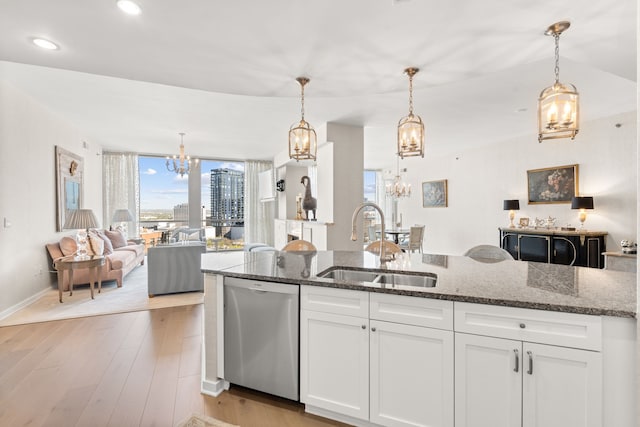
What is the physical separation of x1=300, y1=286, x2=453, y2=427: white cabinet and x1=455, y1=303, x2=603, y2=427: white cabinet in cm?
9

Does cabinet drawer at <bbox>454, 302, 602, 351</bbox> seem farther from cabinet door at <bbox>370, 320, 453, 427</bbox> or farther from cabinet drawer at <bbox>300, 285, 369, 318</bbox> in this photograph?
cabinet drawer at <bbox>300, 285, 369, 318</bbox>

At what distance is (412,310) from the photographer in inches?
64.7

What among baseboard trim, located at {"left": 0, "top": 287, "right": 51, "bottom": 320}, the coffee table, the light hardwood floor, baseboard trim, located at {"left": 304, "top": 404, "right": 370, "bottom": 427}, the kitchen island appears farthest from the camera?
the coffee table

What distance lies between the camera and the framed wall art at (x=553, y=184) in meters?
5.50

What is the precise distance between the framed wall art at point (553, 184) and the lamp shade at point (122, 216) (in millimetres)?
8651

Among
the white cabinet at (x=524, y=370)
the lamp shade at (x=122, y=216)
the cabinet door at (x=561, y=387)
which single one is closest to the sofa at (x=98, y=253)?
the lamp shade at (x=122, y=216)

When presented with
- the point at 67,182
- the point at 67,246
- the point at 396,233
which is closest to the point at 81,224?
the point at 67,246

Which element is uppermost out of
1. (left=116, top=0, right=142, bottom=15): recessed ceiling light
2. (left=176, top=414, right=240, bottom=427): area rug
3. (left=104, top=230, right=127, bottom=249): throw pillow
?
(left=116, top=0, right=142, bottom=15): recessed ceiling light

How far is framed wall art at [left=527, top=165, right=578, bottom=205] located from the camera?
18.0ft

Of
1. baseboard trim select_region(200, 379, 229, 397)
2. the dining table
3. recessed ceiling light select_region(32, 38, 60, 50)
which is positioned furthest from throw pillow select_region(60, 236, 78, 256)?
the dining table

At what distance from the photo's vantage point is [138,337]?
10.1ft

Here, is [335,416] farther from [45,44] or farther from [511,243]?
[511,243]

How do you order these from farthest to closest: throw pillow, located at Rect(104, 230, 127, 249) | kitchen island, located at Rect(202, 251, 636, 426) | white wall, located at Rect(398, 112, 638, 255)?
1. throw pillow, located at Rect(104, 230, 127, 249)
2. white wall, located at Rect(398, 112, 638, 255)
3. kitchen island, located at Rect(202, 251, 636, 426)

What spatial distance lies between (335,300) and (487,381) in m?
0.83
